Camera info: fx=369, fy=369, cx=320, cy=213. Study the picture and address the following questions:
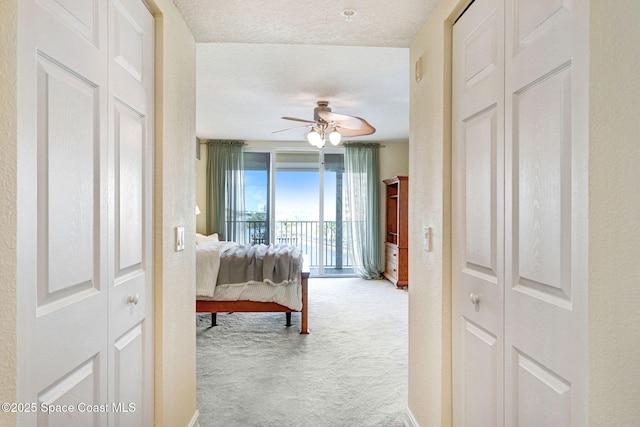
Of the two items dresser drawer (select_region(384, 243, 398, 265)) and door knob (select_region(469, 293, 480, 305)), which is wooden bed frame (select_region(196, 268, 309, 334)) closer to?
door knob (select_region(469, 293, 480, 305))

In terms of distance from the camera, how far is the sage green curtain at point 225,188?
20.9ft

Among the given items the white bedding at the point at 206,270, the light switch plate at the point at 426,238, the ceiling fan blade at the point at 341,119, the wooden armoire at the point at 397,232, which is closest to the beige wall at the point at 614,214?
the light switch plate at the point at 426,238

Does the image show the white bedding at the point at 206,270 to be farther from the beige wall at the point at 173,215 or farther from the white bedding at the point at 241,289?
the beige wall at the point at 173,215

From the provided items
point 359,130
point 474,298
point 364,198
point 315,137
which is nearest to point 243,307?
point 315,137

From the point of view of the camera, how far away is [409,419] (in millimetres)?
2062

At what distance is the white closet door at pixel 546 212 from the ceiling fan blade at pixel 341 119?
103 inches

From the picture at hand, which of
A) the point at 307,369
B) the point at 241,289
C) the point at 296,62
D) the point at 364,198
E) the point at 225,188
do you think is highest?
the point at 296,62

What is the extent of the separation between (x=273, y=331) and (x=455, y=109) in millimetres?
2940

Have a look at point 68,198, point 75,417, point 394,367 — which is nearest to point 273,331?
point 394,367

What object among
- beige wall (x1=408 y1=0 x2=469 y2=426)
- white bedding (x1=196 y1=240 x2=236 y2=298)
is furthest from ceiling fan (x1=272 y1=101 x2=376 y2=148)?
beige wall (x1=408 y1=0 x2=469 y2=426)

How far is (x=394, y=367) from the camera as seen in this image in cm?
293

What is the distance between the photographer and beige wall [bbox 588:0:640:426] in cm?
80

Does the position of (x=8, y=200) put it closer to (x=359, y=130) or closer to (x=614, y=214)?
(x=614, y=214)

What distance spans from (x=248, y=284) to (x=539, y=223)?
305cm
